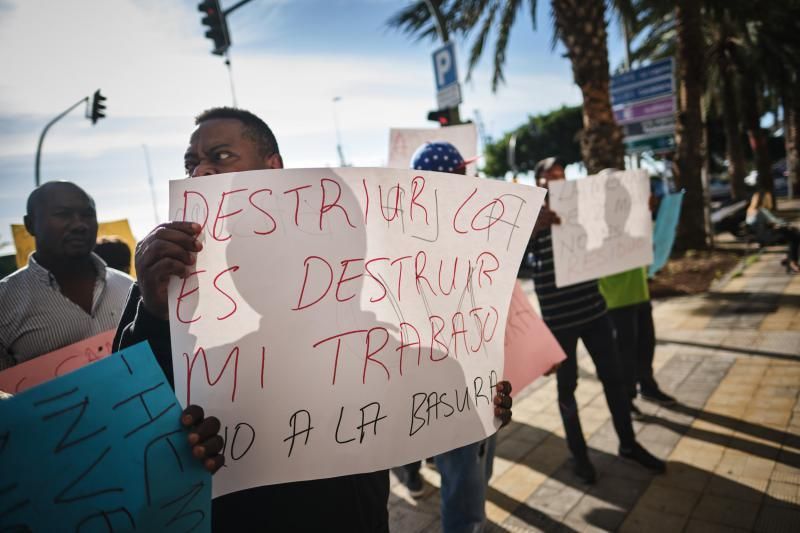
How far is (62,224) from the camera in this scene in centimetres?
196

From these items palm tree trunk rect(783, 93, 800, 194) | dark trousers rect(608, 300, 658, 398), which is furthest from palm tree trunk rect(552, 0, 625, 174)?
palm tree trunk rect(783, 93, 800, 194)

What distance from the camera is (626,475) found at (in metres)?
2.62

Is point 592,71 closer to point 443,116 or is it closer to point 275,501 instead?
point 443,116

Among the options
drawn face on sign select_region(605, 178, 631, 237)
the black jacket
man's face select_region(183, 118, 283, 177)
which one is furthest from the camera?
drawn face on sign select_region(605, 178, 631, 237)

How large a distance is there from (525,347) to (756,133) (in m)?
20.0

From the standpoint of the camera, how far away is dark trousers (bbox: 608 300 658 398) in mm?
3191

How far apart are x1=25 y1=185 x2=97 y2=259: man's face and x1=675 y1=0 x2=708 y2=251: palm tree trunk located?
9.78 metres

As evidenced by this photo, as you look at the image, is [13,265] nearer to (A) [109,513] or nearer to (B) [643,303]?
(A) [109,513]

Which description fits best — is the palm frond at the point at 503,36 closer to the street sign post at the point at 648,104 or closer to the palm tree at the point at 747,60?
the street sign post at the point at 648,104

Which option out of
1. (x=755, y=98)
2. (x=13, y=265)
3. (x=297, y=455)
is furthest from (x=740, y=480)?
(x=755, y=98)

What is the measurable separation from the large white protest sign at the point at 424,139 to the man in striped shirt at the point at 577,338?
948mm

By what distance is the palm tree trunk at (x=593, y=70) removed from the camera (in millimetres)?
5688

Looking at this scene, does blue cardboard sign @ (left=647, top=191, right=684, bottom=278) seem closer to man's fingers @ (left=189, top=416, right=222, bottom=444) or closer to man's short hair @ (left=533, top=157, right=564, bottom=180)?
man's short hair @ (left=533, top=157, right=564, bottom=180)

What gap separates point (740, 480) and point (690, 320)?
11.7ft
